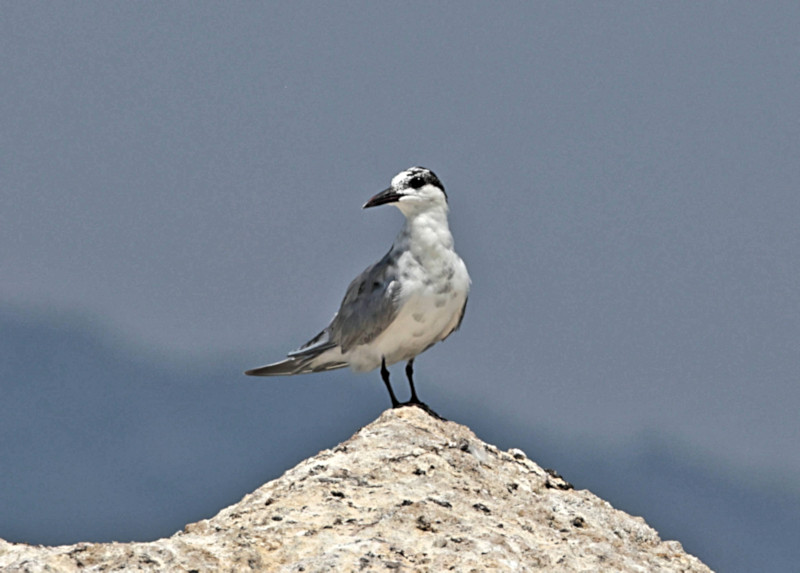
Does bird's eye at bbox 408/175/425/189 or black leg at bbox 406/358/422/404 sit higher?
bird's eye at bbox 408/175/425/189

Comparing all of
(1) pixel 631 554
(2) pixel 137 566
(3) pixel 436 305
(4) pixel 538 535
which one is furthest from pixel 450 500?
(3) pixel 436 305

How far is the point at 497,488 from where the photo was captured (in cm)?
819

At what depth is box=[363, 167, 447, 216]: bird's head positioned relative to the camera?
35.6 ft

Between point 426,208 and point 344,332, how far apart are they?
146 centimetres

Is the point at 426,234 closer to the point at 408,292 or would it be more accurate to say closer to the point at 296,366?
the point at 408,292

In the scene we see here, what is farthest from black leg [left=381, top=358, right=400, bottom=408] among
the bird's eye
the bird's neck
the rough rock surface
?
the bird's eye

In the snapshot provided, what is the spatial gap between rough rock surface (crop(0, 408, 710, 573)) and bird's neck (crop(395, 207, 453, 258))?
7.07 ft

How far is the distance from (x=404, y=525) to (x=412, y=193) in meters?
4.62

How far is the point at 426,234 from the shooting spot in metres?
10.7

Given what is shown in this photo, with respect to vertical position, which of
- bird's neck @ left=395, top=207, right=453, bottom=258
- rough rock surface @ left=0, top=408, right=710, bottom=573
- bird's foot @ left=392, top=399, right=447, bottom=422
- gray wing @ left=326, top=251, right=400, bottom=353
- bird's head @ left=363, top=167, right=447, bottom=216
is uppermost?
bird's head @ left=363, top=167, right=447, bottom=216

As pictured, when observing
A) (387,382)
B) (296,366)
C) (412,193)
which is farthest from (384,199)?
(296,366)

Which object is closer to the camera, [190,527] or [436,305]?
[190,527]

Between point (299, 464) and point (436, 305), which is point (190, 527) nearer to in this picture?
point (299, 464)

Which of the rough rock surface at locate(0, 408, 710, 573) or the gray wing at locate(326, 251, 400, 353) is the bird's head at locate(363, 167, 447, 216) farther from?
the rough rock surface at locate(0, 408, 710, 573)
